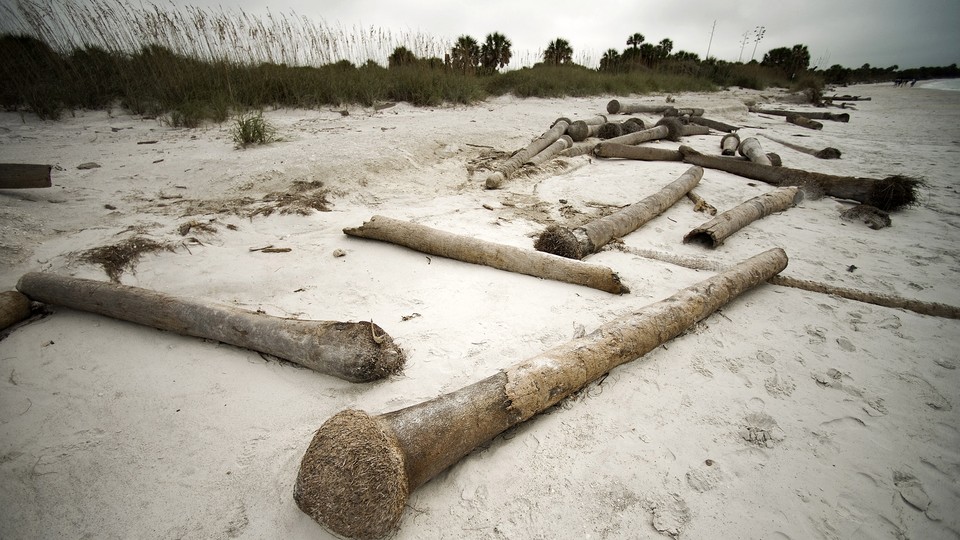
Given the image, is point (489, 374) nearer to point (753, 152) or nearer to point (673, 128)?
point (753, 152)

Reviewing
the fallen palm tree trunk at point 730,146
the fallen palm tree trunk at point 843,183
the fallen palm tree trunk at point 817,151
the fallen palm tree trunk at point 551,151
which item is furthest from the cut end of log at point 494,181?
the fallen palm tree trunk at point 817,151

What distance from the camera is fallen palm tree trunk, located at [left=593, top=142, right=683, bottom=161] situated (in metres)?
6.28

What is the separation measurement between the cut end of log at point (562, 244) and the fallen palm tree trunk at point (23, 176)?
5.23 metres

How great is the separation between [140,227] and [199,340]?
2164 millimetres

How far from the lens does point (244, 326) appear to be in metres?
1.93

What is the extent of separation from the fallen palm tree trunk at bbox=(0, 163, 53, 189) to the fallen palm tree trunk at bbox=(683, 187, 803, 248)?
688 centimetres

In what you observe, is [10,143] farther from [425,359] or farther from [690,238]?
[690,238]

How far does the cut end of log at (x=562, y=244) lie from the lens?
3102 mm

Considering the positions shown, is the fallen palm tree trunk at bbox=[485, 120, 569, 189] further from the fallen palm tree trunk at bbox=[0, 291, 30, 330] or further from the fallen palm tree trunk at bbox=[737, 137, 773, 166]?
the fallen palm tree trunk at bbox=[0, 291, 30, 330]

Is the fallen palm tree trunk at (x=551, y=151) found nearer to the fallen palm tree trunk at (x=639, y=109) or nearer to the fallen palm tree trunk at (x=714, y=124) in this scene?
the fallen palm tree trunk at (x=714, y=124)

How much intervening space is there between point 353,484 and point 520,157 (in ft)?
17.9

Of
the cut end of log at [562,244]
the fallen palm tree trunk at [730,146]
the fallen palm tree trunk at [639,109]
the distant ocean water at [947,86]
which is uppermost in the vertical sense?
the distant ocean water at [947,86]

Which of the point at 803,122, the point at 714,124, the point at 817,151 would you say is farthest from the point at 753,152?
the point at 803,122

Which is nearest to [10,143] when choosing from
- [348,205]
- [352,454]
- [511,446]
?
[348,205]
